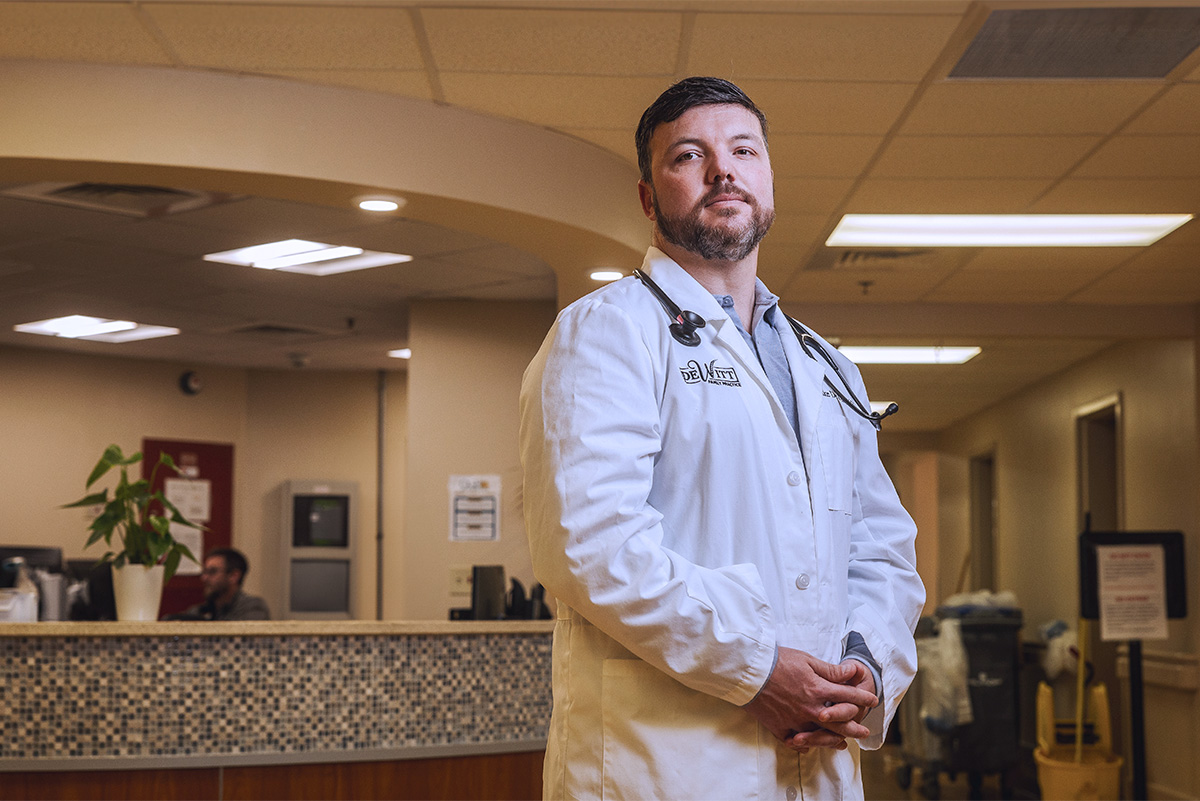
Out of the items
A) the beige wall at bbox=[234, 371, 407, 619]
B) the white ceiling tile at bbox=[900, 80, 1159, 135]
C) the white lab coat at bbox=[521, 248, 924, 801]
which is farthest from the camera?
the beige wall at bbox=[234, 371, 407, 619]

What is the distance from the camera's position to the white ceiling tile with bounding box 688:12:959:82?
319 cm

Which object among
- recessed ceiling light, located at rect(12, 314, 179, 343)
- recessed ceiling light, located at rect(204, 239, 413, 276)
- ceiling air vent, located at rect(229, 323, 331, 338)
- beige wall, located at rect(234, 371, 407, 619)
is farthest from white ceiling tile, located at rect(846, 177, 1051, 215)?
beige wall, located at rect(234, 371, 407, 619)

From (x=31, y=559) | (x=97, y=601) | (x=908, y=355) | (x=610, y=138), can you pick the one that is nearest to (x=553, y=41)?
(x=610, y=138)

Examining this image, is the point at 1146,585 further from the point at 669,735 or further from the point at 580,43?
the point at 669,735

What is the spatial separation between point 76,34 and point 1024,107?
9.60ft

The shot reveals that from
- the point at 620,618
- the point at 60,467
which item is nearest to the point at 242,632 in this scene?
the point at 620,618

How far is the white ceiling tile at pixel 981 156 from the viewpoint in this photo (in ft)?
13.5

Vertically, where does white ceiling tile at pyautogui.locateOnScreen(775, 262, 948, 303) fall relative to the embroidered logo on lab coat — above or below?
above

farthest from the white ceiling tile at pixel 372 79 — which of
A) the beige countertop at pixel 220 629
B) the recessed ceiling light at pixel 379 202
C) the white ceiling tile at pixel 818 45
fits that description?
the beige countertop at pixel 220 629

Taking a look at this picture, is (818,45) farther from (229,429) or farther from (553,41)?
(229,429)

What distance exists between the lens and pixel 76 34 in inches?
133

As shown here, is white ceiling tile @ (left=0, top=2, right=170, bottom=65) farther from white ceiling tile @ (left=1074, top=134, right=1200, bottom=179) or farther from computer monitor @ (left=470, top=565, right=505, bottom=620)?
white ceiling tile @ (left=1074, top=134, right=1200, bottom=179)

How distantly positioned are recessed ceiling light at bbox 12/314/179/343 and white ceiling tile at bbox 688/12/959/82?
4827 millimetres

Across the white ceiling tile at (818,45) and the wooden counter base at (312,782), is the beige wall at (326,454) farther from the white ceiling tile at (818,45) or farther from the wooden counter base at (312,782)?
the white ceiling tile at (818,45)
